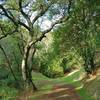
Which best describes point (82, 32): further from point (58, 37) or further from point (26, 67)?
point (26, 67)

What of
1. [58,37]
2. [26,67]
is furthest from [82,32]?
[26,67]

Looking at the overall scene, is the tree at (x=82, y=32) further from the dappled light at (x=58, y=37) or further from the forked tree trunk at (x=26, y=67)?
the forked tree trunk at (x=26, y=67)

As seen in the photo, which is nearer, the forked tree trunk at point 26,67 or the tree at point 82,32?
the forked tree trunk at point 26,67

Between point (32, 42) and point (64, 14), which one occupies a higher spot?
point (64, 14)

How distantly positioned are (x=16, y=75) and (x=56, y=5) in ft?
44.0

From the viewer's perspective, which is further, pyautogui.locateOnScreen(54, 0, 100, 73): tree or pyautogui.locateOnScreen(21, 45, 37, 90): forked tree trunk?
pyautogui.locateOnScreen(54, 0, 100, 73): tree

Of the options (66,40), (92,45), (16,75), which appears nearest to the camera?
(92,45)

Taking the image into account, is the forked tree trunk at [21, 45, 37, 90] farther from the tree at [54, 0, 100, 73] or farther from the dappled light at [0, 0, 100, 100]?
the tree at [54, 0, 100, 73]

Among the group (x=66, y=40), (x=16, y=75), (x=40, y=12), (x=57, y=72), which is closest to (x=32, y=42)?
(x=40, y=12)

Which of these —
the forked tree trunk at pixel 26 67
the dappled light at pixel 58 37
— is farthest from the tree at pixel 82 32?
the forked tree trunk at pixel 26 67

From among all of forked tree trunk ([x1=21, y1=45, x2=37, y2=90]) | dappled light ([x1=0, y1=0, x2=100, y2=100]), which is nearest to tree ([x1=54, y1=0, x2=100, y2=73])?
dappled light ([x1=0, y1=0, x2=100, y2=100])

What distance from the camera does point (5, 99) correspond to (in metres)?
27.5

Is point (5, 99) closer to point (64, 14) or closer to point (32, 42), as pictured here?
point (32, 42)

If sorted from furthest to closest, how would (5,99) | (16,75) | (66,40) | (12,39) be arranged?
(12,39), (16,75), (66,40), (5,99)
